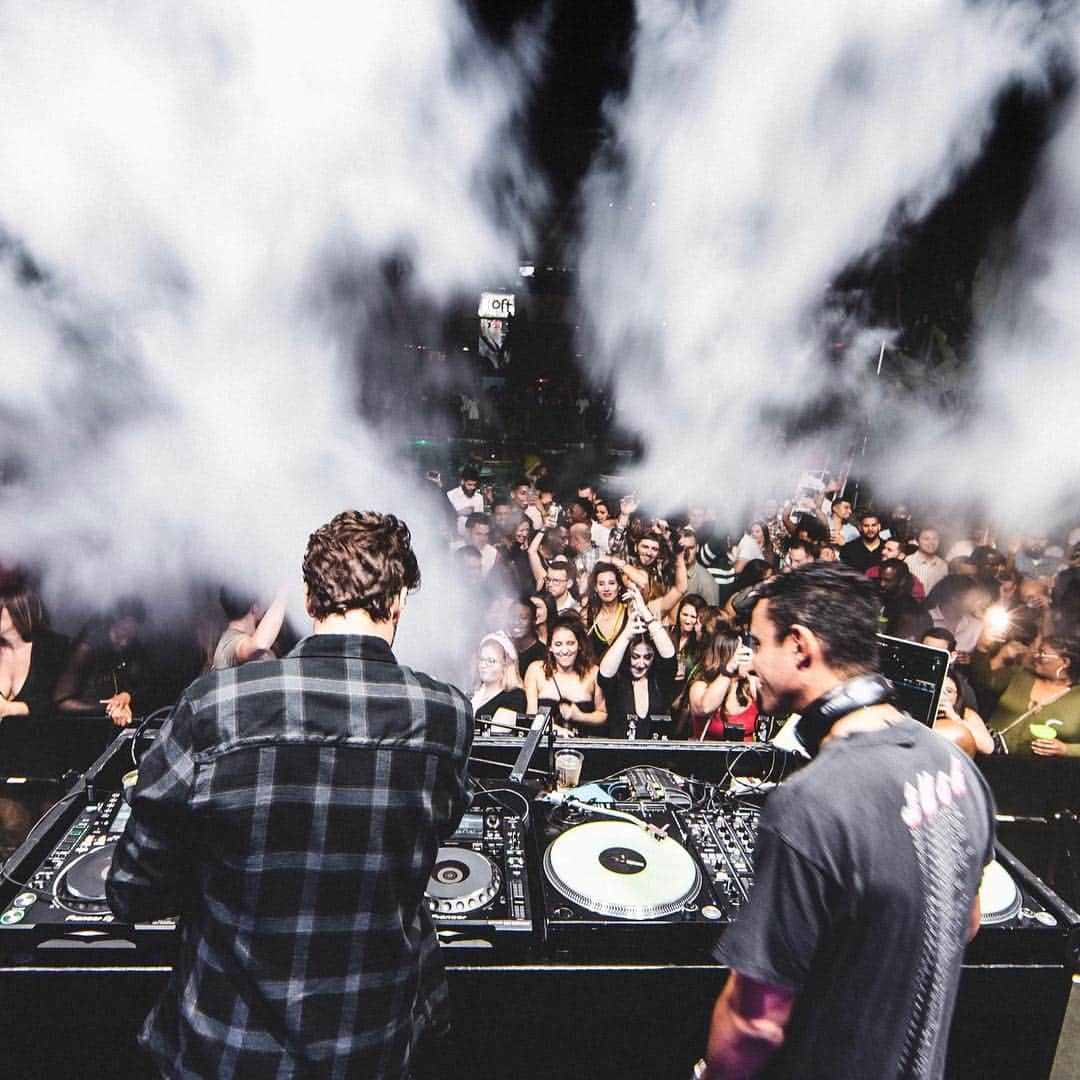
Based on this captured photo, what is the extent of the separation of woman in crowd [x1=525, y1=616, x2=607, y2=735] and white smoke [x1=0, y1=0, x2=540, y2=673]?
4.50ft

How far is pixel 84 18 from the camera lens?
2.39m

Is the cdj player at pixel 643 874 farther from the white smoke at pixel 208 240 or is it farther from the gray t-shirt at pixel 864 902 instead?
the white smoke at pixel 208 240

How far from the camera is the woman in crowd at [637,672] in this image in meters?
3.76

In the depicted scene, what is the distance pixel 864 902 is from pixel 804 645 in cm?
46

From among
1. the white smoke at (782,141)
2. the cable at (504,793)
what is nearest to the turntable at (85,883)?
the cable at (504,793)

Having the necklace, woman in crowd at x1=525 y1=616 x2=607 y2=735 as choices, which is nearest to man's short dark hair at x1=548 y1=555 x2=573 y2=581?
the necklace

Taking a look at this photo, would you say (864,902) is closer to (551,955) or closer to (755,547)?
(551,955)

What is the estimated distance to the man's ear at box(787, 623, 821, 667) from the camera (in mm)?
1330

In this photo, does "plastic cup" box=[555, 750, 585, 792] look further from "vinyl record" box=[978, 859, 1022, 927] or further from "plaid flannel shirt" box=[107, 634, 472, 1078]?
"vinyl record" box=[978, 859, 1022, 927]

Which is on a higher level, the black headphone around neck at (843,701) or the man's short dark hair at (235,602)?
the black headphone around neck at (843,701)

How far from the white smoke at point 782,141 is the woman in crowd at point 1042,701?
2.70 metres

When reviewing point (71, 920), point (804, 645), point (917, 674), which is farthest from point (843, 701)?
point (71, 920)

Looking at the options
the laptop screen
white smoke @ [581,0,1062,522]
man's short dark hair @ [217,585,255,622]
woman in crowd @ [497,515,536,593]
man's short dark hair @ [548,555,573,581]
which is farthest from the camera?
woman in crowd @ [497,515,536,593]

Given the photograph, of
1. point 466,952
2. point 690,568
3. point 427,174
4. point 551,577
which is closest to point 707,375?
point 690,568
